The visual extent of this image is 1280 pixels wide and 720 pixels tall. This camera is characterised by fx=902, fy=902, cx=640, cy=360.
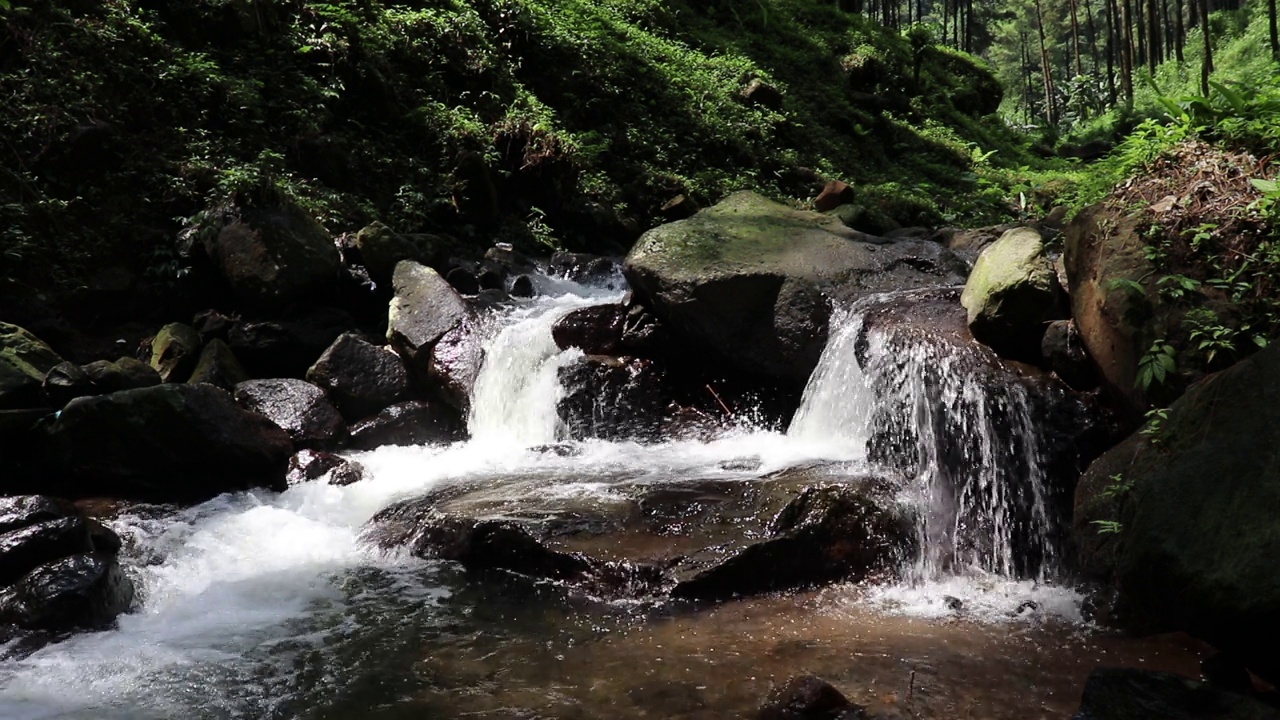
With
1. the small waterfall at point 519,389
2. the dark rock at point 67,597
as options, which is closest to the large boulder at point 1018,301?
the small waterfall at point 519,389

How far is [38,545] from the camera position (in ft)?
20.6

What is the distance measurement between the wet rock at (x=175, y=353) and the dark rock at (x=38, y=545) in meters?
3.83

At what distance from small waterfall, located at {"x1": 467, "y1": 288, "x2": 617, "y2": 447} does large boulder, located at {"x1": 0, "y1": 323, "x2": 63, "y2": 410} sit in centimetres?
418

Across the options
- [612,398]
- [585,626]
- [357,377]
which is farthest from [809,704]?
[357,377]

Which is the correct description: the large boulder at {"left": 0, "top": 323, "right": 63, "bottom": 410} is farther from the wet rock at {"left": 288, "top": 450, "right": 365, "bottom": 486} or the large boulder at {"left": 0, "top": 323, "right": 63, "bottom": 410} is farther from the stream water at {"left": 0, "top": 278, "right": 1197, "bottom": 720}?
the wet rock at {"left": 288, "top": 450, "right": 365, "bottom": 486}

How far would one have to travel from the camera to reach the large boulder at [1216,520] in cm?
390

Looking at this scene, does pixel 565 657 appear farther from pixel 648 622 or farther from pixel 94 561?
pixel 94 561

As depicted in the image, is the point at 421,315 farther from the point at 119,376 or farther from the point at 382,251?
the point at 119,376

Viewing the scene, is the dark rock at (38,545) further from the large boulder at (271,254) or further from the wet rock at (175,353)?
the large boulder at (271,254)

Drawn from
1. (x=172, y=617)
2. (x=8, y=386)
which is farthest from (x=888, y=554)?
(x=8, y=386)

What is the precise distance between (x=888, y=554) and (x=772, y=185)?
13597 mm

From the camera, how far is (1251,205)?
572 centimetres

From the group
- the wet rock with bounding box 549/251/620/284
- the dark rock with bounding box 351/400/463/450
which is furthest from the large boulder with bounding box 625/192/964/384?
the wet rock with bounding box 549/251/620/284

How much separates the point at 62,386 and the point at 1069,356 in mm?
8863
